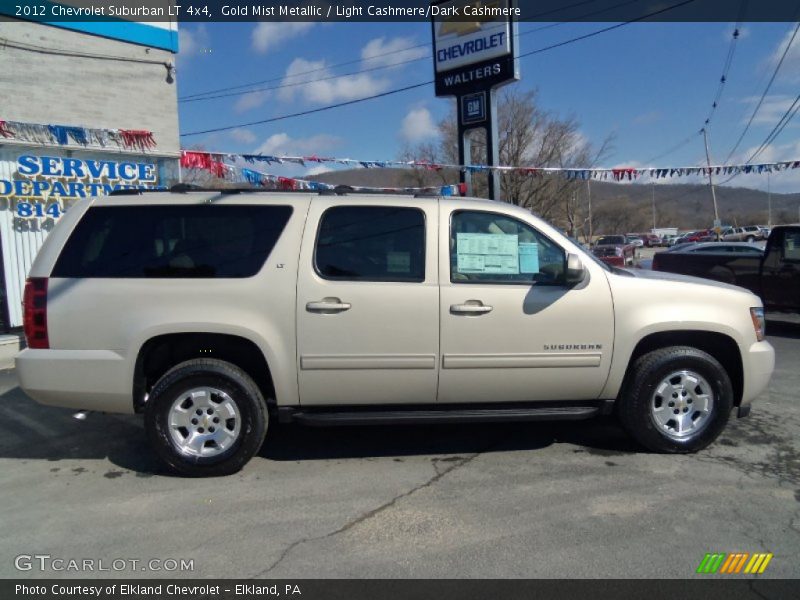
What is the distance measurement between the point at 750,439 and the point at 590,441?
1272 mm

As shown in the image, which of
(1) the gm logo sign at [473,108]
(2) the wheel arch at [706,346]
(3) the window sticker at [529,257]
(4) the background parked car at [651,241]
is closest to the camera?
(3) the window sticker at [529,257]

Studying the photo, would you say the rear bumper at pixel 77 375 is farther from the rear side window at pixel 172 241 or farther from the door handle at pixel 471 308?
the door handle at pixel 471 308

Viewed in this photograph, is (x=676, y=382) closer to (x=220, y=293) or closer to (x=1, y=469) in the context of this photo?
(x=220, y=293)

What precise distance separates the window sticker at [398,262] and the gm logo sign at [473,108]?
442 inches

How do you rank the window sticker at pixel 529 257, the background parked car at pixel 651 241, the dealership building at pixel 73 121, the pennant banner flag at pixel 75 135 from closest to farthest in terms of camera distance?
the window sticker at pixel 529 257 → the pennant banner flag at pixel 75 135 → the dealership building at pixel 73 121 → the background parked car at pixel 651 241

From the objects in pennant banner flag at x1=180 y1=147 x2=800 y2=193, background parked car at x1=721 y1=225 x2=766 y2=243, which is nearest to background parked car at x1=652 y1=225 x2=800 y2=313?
pennant banner flag at x1=180 y1=147 x2=800 y2=193

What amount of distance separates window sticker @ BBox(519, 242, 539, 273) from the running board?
1008mm

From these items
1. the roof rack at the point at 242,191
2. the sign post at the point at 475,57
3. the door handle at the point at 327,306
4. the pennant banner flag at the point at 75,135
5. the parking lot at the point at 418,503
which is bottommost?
the parking lot at the point at 418,503

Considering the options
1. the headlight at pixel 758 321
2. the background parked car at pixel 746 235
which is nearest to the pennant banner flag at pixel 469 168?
the headlight at pixel 758 321

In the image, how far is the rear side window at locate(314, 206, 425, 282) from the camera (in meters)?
4.22

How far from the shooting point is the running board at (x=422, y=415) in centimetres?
420

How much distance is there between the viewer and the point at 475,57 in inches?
557

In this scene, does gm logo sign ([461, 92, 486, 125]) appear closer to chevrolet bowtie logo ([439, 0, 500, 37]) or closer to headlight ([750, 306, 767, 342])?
chevrolet bowtie logo ([439, 0, 500, 37])

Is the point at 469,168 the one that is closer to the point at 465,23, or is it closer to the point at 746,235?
the point at 465,23
